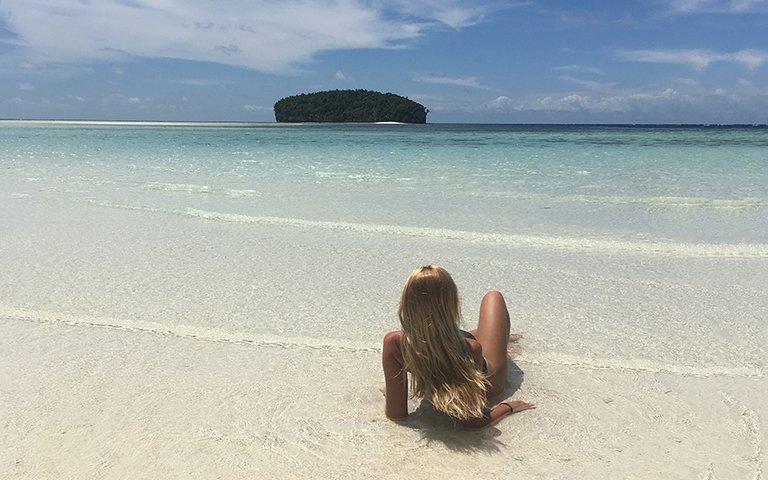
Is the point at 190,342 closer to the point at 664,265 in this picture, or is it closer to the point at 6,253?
the point at 6,253

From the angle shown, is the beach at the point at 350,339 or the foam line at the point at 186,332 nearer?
the beach at the point at 350,339

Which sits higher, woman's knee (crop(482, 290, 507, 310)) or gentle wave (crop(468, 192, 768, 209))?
woman's knee (crop(482, 290, 507, 310))

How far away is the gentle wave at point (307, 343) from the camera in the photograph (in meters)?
3.92

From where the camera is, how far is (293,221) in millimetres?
9281

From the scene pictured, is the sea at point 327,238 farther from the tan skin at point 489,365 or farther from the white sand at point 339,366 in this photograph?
the tan skin at point 489,365

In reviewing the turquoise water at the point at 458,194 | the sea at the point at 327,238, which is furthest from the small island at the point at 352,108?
the sea at the point at 327,238

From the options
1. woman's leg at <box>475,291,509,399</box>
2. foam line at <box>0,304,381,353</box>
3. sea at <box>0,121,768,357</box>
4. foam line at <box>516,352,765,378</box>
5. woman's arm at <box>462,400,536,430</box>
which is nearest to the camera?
woman's arm at <box>462,400,536,430</box>

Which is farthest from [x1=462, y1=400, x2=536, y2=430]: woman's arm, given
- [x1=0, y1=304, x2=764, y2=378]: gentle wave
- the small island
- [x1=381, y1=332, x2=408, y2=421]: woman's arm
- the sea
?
the small island

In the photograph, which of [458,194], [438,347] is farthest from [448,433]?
[458,194]

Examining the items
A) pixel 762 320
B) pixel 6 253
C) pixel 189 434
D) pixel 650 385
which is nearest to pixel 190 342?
pixel 189 434

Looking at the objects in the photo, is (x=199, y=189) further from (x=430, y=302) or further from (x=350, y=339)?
(x=430, y=302)

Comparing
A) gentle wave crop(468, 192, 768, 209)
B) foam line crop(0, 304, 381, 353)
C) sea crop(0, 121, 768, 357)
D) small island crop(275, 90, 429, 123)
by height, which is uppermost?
small island crop(275, 90, 429, 123)

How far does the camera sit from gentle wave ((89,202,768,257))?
7199mm

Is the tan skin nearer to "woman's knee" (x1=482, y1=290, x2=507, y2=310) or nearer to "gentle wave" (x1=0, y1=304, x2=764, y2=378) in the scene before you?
"woman's knee" (x1=482, y1=290, x2=507, y2=310)
